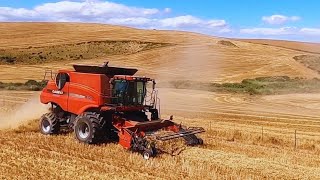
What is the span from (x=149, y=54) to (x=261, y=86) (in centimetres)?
1966

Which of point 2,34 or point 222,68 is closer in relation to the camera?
point 222,68

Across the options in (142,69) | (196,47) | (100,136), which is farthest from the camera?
(196,47)

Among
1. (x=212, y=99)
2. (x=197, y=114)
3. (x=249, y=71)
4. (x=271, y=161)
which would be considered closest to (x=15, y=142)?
(x=271, y=161)

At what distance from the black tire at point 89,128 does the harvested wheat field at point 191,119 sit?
29cm

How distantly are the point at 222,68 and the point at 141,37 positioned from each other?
20.1 meters

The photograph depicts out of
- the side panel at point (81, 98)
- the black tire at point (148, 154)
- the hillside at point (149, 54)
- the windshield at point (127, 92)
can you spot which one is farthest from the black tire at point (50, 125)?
the hillside at point (149, 54)

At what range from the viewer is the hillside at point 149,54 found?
50.5 meters

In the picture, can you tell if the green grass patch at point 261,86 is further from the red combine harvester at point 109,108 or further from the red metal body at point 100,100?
the red metal body at point 100,100

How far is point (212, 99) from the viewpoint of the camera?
35906 mm

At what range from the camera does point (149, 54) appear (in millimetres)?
60031

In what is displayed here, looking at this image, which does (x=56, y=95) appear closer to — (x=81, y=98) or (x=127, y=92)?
(x=81, y=98)

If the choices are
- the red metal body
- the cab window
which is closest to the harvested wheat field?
the red metal body

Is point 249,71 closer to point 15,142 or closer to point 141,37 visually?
point 141,37

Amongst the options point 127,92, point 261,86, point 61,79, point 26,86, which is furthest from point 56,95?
point 261,86
